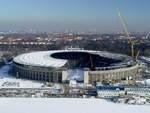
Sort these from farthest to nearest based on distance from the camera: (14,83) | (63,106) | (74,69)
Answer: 1. (74,69)
2. (14,83)
3. (63,106)

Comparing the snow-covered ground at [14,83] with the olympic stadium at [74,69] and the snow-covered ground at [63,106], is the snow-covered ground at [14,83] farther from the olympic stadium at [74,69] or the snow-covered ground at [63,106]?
the snow-covered ground at [63,106]

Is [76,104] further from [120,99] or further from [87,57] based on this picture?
[87,57]

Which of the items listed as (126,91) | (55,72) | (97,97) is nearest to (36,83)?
(55,72)

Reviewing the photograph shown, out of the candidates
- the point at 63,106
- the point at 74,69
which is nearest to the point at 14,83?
the point at 74,69

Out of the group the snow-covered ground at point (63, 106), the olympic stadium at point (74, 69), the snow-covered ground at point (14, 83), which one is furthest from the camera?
the olympic stadium at point (74, 69)

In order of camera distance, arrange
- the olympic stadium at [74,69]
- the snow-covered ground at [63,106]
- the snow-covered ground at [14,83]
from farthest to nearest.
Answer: the olympic stadium at [74,69]
the snow-covered ground at [14,83]
the snow-covered ground at [63,106]

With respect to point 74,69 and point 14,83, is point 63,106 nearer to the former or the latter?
point 14,83

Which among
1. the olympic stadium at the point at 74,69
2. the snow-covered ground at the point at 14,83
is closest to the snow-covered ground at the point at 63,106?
the snow-covered ground at the point at 14,83

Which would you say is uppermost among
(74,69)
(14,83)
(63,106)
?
(74,69)

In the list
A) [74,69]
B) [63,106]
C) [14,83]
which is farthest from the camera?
[74,69]
